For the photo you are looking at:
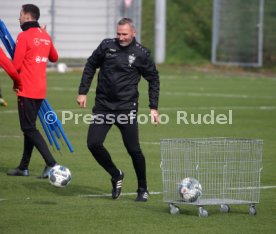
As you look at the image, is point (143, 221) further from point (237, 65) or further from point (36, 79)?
point (237, 65)

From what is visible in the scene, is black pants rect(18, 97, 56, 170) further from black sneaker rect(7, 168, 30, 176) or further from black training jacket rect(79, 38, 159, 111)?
black training jacket rect(79, 38, 159, 111)

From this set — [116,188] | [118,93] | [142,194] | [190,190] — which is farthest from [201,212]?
[118,93]

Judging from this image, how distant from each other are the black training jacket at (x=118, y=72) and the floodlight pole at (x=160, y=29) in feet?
93.8

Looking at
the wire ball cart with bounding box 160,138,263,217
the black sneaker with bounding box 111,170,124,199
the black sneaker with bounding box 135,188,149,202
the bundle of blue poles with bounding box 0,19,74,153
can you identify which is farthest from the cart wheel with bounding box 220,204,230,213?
the bundle of blue poles with bounding box 0,19,74,153

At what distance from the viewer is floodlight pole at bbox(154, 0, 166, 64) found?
132 feet

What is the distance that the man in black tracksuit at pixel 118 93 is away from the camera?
1148cm

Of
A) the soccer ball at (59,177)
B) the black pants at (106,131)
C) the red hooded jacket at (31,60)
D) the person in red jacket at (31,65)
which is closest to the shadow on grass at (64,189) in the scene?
the person in red jacket at (31,65)

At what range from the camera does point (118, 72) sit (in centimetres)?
1151

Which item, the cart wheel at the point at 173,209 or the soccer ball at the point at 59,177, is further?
the soccer ball at the point at 59,177

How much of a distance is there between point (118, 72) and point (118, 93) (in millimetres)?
249

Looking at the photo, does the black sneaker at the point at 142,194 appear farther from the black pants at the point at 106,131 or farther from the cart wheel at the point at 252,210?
the cart wheel at the point at 252,210

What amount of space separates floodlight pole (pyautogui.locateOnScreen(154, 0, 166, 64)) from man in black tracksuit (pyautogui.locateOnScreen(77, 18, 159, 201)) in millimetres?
28599

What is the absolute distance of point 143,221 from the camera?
10.2 metres

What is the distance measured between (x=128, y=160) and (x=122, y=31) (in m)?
4.29
